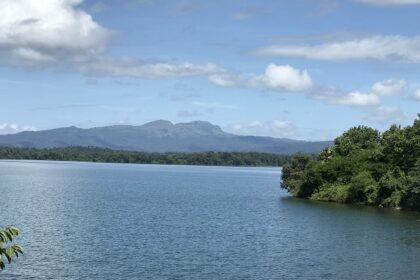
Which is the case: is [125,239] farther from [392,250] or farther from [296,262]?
[392,250]

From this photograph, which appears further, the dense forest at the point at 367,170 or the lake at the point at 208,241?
the dense forest at the point at 367,170

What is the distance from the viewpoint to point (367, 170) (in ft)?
333

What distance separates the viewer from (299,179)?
408ft

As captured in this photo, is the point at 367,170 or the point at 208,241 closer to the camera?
the point at 208,241

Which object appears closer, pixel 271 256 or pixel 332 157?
pixel 271 256

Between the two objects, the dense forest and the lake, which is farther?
the dense forest

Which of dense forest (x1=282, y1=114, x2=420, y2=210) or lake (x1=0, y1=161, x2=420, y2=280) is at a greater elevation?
dense forest (x1=282, y1=114, x2=420, y2=210)

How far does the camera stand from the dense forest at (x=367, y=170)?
92.5 metres

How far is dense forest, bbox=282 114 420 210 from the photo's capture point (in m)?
92.5

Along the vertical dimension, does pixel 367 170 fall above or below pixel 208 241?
above

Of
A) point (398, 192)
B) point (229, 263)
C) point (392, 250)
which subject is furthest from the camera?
point (398, 192)

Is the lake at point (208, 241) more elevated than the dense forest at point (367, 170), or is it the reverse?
the dense forest at point (367, 170)

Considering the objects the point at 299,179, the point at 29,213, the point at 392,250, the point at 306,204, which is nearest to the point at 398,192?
A: the point at 306,204

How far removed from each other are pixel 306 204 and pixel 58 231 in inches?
2105
